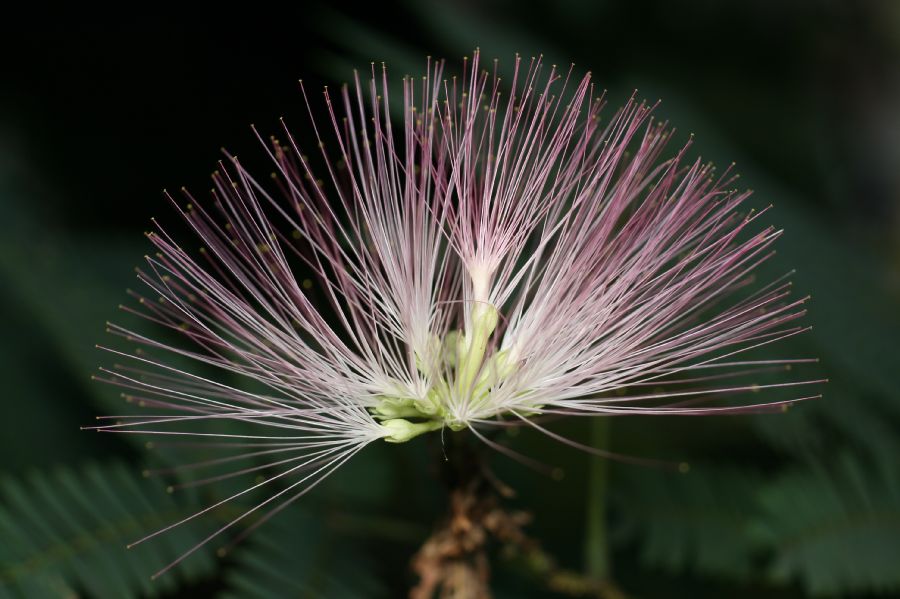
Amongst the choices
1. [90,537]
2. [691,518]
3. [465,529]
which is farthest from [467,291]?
[691,518]

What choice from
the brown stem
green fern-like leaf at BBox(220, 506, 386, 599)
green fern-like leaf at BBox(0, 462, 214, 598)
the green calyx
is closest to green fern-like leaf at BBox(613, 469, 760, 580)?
the brown stem

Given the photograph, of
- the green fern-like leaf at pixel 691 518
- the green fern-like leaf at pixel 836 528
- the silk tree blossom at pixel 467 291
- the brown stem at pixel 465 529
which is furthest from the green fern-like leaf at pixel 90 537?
the green fern-like leaf at pixel 836 528

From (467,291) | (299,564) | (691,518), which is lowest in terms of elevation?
(299,564)

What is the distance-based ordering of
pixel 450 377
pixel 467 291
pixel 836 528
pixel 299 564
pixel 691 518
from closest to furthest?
pixel 450 377 < pixel 467 291 < pixel 299 564 < pixel 836 528 < pixel 691 518

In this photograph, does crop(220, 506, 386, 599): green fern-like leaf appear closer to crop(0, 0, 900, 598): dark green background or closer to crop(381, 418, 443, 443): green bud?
crop(0, 0, 900, 598): dark green background

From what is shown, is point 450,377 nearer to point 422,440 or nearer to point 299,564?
point 299,564

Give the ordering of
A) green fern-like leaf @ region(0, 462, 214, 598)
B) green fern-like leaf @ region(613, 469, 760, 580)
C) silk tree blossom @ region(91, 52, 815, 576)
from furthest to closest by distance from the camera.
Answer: green fern-like leaf @ region(613, 469, 760, 580)
green fern-like leaf @ region(0, 462, 214, 598)
silk tree blossom @ region(91, 52, 815, 576)

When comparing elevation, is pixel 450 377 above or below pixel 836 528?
above

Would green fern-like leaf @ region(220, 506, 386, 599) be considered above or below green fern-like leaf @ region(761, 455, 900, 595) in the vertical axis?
below
